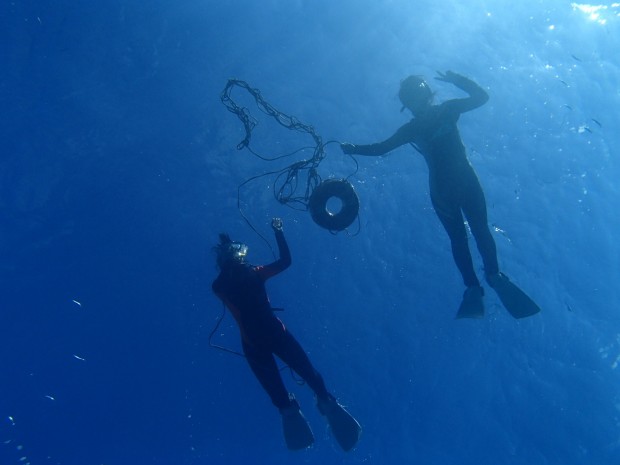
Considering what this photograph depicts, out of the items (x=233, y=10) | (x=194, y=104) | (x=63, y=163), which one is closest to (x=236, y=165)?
(x=194, y=104)

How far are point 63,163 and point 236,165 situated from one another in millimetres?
5953

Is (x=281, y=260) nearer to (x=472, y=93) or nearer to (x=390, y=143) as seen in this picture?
(x=390, y=143)

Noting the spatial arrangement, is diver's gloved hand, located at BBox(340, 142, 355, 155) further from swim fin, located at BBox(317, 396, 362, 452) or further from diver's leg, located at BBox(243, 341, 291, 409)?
swim fin, located at BBox(317, 396, 362, 452)

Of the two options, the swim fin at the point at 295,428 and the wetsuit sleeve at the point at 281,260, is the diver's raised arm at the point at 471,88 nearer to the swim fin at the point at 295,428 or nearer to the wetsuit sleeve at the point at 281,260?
the wetsuit sleeve at the point at 281,260

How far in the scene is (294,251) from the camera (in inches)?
648

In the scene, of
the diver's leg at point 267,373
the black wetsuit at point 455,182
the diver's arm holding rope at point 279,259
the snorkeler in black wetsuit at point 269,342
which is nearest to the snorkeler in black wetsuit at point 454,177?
the black wetsuit at point 455,182

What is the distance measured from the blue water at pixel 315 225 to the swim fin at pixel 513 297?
341 inches

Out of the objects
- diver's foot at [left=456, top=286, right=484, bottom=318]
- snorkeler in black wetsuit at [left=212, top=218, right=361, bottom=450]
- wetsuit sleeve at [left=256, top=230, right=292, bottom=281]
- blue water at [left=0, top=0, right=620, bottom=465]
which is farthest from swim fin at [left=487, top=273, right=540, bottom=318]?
blue water at [left=0, top=0, right=620, bottom=465]

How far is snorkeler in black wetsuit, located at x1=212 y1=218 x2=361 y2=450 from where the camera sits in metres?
6.95

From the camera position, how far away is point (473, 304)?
672 cm

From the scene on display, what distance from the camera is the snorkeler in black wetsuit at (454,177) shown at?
680cm

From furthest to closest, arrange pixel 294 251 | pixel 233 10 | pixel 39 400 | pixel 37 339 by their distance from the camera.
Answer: pixel 39 400 < pixel 37 339 < pixel 294 251 < pixel 233 10

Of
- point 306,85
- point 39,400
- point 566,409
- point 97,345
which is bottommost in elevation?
point 566,409

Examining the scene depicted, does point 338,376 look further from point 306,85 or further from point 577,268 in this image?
point 306,85
